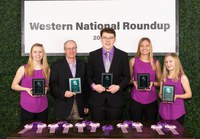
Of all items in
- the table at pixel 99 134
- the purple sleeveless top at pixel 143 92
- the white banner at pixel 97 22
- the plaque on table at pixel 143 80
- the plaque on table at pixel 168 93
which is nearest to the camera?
the table at pixel 99 134

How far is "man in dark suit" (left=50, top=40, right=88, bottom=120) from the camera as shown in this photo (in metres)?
3.91

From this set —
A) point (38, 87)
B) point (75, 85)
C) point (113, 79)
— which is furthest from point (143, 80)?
point (38, 87)

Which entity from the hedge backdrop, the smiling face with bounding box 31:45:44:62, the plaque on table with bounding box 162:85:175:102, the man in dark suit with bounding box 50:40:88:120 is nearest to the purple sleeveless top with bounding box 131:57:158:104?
the plaque on table with bounding box 162:85:175:102

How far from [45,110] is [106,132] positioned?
1.36 m

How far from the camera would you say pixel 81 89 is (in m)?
4.03

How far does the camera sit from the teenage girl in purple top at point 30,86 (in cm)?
393

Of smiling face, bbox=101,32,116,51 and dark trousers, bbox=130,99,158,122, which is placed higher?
smiling face, bbox=101,32,116,51

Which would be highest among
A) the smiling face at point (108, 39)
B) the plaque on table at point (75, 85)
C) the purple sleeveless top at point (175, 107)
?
the smiling face at point (108, 39)

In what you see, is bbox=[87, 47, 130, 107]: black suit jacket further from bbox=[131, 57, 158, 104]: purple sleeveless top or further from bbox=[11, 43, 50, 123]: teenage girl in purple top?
bbox=[11, 43, 50, 123]: teenage girl in purple top

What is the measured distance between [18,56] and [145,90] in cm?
199

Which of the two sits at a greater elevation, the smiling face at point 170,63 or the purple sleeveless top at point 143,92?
the smiling face at point 170,63

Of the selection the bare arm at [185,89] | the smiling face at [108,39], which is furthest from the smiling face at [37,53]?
the bare arm at [185,89]

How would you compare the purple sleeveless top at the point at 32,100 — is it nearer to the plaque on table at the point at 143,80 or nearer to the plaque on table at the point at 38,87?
the plaque on table at the point at 38,87

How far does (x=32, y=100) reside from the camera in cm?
393
